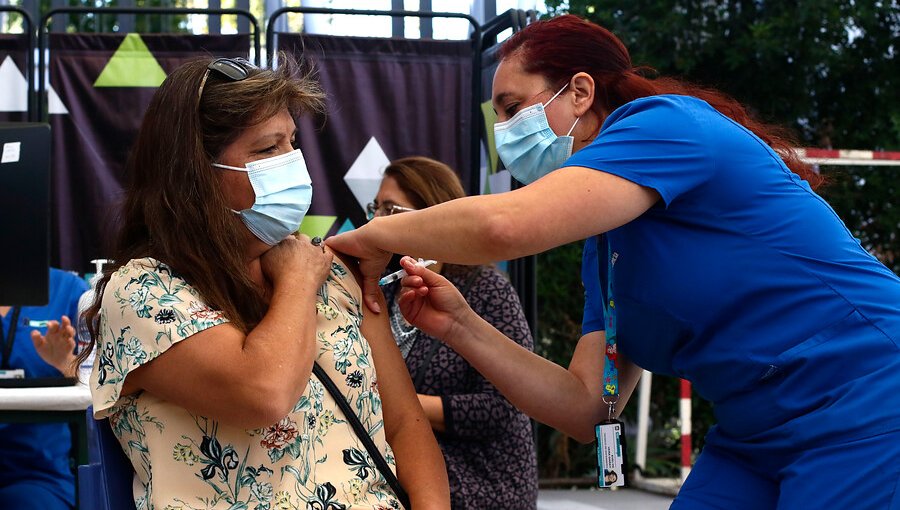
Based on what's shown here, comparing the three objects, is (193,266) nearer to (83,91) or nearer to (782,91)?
(83,91)

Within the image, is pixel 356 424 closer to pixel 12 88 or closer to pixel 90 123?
pixel 90 123

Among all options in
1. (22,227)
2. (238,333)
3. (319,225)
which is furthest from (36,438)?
(238,333)

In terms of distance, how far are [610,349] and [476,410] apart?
3.28ft

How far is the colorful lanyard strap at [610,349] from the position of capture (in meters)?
1.81

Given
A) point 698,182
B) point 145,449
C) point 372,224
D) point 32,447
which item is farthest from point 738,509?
point 32,447

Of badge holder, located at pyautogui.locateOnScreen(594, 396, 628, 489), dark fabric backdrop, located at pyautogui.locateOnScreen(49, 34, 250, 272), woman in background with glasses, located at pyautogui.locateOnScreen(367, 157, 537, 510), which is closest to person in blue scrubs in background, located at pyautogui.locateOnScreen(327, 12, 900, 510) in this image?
badge holder, located at pyautogui.locateOnScreen(594, 396, 628, 489)

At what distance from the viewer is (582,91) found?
1.94m

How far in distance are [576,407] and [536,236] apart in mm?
580

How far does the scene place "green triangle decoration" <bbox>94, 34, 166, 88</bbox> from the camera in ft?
13.5

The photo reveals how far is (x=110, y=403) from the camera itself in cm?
170

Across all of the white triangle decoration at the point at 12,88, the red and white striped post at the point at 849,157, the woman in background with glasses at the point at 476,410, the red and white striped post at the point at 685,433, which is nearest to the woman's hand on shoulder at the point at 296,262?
the woman in background with glasses at the point at 476,410

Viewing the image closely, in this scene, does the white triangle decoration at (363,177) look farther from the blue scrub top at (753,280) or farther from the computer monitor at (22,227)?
the blue scrub top at (753,280)

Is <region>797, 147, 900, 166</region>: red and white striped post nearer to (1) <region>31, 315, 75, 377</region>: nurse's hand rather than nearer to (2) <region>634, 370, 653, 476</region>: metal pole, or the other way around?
(2) <region>634, 370, 653, 476</region>: metal pole

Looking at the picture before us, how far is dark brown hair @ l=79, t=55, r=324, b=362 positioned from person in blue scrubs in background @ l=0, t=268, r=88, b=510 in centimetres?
117
